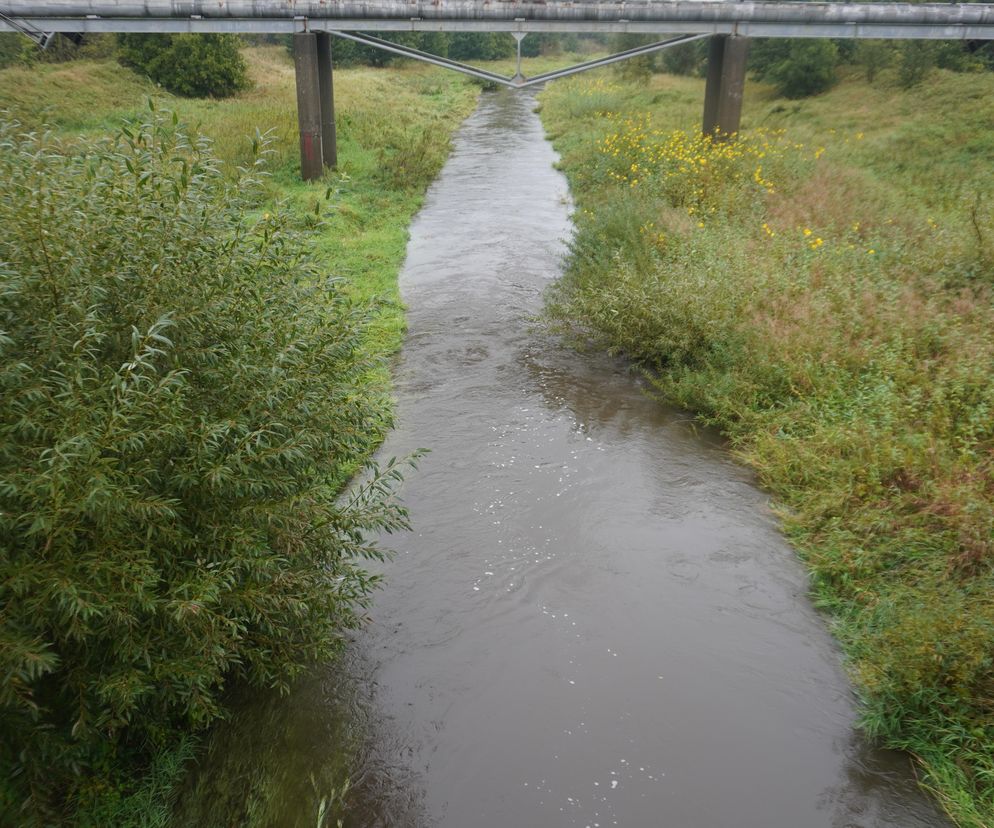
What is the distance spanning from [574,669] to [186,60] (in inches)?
1053

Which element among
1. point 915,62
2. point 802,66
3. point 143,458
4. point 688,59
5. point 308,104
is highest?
point 688,59

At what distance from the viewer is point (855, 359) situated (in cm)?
830

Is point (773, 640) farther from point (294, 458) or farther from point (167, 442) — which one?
point (167, 442)

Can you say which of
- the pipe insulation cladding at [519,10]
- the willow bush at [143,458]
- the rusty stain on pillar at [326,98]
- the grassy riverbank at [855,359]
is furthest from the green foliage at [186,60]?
the willow bush at [143,458]

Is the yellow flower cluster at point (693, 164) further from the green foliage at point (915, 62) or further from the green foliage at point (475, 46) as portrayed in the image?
the green foliage at point (475, 46)

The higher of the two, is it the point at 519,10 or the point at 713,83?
the point at 519,10

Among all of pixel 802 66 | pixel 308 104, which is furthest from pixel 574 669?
pixel 802 66

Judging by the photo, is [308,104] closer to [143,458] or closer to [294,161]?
[294,161]

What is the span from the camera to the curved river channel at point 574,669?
4.59m

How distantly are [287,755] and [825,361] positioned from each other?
6.49m

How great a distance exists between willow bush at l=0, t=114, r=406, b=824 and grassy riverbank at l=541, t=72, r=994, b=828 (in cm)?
369

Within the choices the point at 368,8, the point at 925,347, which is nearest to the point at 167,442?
the point at 925,347

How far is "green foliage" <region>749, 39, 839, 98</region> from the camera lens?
26.9 m

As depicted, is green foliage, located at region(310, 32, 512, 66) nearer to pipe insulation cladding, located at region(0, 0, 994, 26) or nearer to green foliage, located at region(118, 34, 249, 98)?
green foliage, located at region(118, 34, 249, 98)
